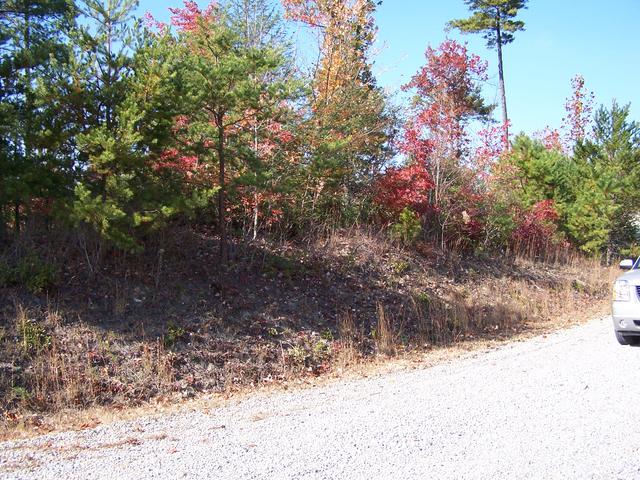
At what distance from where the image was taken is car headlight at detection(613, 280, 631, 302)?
26.1 ft

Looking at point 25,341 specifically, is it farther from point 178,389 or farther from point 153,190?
point 153,190

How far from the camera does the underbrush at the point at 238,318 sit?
25.3ft

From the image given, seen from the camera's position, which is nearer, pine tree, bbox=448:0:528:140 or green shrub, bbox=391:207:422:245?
green shrub, bbox=391:207:422:245

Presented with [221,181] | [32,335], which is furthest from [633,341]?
[32,335]

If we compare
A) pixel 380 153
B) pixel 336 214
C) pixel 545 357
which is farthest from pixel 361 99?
pixel 545 357

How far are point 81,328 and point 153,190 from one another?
248 centimetres

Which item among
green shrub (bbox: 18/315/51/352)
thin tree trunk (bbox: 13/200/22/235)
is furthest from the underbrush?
thin tree trunk (bbox: 13/200/22/235)

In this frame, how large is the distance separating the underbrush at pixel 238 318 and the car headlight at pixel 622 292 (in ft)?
12.8

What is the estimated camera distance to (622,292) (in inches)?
316

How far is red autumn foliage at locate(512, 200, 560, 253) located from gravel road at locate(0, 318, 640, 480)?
13.1 metres

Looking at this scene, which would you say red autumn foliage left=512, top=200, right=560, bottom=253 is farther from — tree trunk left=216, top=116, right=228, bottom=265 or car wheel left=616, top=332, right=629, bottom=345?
tree trunk left=216, top=116, right=228, bottom=265

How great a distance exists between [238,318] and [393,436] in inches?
215

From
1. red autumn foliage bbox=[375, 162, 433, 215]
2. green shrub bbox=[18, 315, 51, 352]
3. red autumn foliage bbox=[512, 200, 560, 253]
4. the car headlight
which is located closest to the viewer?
green shrub bbox=[18, 315, 51, 352]

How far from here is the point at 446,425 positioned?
17.8 feet
